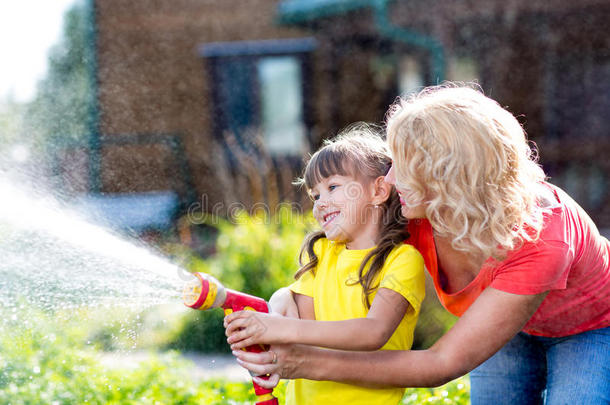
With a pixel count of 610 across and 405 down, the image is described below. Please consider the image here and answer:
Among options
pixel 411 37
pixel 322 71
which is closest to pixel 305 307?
pixel 411 37

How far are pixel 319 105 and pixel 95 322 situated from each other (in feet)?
17.9

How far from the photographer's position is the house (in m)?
8.41

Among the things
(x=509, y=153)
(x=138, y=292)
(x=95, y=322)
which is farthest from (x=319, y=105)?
(x=509, y=153)

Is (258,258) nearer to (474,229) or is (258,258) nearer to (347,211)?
(347,211)

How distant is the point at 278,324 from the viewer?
1880 mm

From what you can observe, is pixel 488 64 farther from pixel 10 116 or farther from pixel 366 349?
pixel 366 349

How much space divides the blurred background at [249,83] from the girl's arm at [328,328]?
204 inches

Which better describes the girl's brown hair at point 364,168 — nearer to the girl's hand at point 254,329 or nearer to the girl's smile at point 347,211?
the girl's smile at point 347,211

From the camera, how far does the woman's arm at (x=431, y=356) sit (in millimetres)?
1927

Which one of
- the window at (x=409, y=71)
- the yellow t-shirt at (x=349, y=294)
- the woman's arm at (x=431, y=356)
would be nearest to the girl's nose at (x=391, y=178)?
the yellow t-shirt at (x=349, y=294)

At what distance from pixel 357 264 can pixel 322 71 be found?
278 inches

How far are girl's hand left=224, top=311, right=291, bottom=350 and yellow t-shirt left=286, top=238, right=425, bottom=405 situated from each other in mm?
360

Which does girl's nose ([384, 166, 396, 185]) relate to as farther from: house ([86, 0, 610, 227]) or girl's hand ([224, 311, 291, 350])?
house ([86, 0, 610, 227])

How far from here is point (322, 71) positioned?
9.06m
